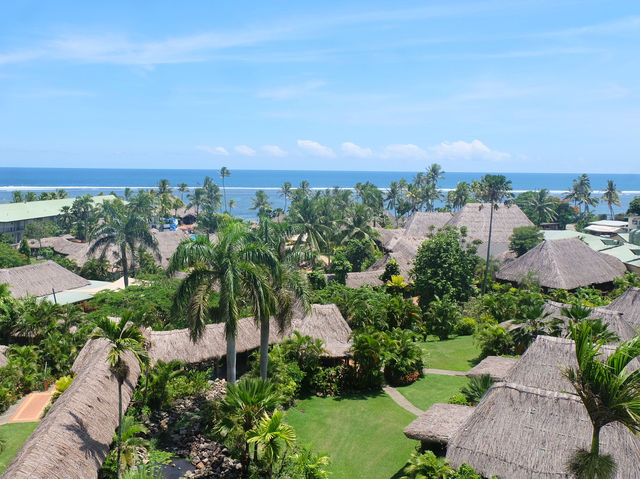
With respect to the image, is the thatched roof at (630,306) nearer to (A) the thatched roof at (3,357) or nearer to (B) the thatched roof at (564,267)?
(B) the thatched roof at (564,267)

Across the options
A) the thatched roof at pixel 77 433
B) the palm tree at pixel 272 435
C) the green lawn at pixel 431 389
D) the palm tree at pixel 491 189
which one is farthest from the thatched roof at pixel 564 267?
the thatched roof at pixel 77 433

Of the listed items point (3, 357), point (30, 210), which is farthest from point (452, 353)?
point (30, 210)

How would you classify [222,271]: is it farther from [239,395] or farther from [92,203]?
[92,203]

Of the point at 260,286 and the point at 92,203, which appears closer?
the point at 260,286

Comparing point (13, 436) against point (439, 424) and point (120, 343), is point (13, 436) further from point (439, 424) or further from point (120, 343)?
point (439, 424)

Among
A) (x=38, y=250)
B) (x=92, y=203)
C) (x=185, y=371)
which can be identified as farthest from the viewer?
(x=92, y=203)

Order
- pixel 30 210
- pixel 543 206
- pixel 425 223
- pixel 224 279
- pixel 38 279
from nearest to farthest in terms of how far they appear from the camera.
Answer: pixel 224 279
pixel 38 279
pixel 425 223
pixel 30 210
pixel 543 206

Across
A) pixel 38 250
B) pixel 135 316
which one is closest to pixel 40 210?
pixel 38 250
